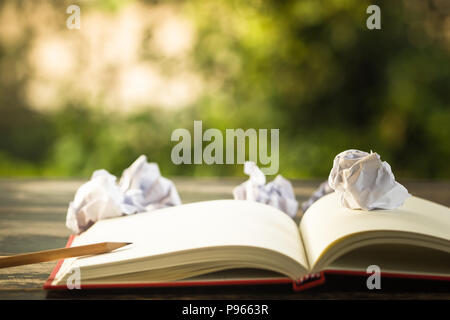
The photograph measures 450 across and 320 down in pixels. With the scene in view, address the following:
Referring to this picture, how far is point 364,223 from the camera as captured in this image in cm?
67

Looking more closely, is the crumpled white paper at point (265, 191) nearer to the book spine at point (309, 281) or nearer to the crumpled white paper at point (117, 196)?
the crumpled white paper at point (117, 196)

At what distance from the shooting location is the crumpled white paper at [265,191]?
1.11 m

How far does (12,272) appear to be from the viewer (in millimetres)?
733

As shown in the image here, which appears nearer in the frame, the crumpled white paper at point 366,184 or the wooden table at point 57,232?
the wooden table at point 57,232

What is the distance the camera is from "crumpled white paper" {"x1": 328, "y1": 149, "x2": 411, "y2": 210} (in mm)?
768

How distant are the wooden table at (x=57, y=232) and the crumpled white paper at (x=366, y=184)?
16 cm

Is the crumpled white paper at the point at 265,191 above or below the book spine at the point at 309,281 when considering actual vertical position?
above

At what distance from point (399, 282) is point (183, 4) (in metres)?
3.67

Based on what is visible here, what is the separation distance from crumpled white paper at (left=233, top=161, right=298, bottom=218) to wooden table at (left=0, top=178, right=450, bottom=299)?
4 centimetres

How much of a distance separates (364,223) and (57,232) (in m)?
0.59
